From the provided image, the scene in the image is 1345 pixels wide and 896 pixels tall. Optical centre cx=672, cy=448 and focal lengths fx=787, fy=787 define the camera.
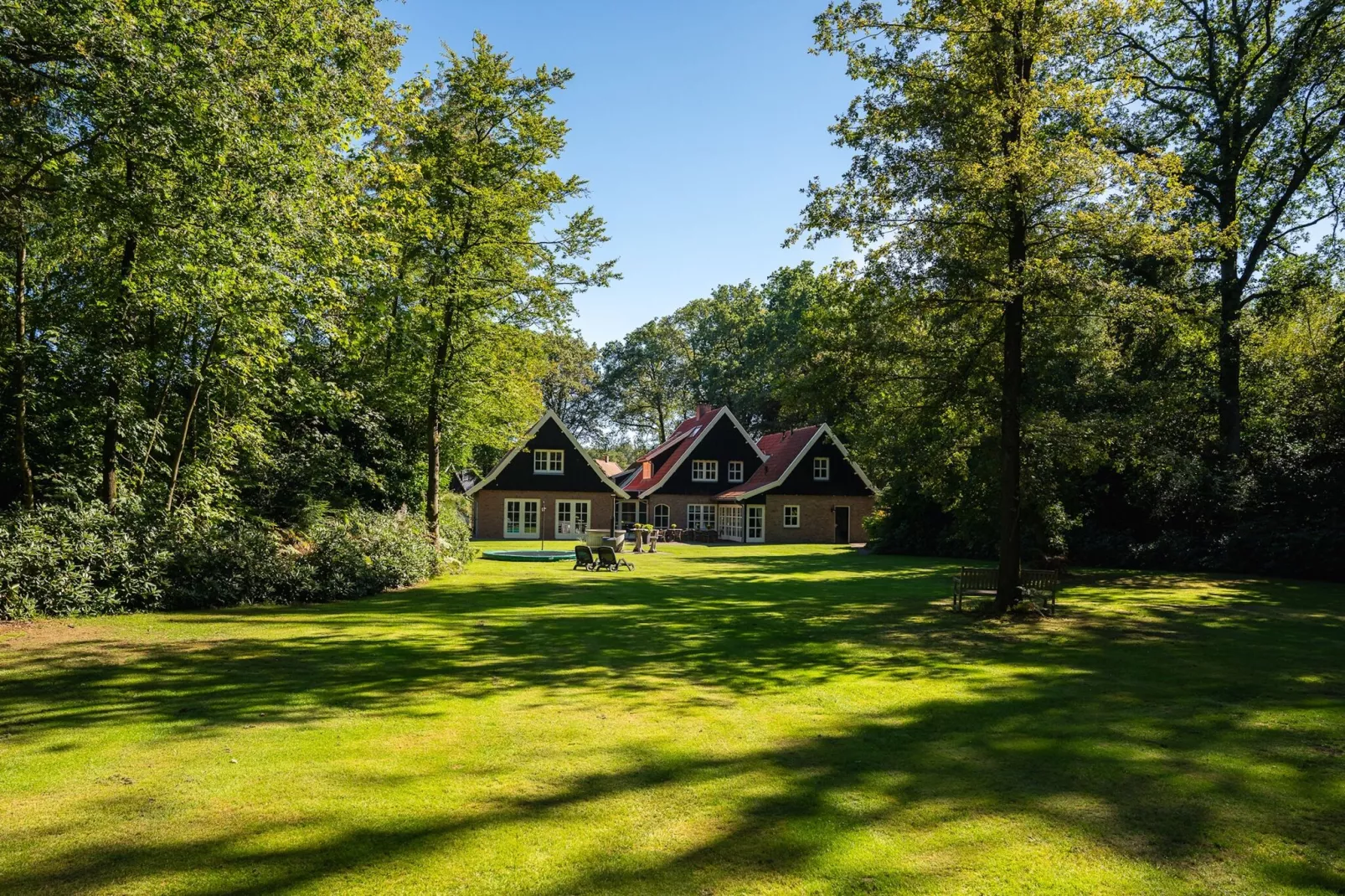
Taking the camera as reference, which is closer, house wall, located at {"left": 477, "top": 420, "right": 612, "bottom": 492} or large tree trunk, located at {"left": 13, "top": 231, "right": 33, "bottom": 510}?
large tree trunk, located at {"left": 13, "top": 231, "right": 33, "bottom": 510}

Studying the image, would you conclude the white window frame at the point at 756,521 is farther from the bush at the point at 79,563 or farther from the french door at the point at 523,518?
the bush at the point at 79,563

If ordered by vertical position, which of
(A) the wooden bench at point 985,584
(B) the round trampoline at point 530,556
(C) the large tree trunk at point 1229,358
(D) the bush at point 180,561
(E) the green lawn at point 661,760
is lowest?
(B) the round trampoline at point 530,556

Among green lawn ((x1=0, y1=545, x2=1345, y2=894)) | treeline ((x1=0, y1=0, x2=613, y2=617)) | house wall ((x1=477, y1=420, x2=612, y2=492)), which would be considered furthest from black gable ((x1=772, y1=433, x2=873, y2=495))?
green lawn ((x1=0, y1=545, x2=1345, y2=894))

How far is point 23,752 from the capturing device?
571 centimetres

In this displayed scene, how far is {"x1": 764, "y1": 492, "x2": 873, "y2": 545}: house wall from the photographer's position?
140ft

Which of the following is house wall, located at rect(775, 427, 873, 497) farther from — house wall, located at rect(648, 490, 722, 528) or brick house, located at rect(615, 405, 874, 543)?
house wall, located at rect(648, 490, 722, 528)

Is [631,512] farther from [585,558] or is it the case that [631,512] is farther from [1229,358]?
[1229,358]

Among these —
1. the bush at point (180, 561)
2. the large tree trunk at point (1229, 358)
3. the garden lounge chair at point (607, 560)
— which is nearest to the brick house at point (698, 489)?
the garden lounge chair at point (607, 560)

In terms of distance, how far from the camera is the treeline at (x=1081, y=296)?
12.9 metres

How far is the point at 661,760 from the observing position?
5945 millimetres

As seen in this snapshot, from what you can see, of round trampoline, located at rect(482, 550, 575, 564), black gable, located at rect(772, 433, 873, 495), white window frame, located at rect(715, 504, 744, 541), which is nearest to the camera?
round trampoline, located at rect(482, 550, 575, 564)

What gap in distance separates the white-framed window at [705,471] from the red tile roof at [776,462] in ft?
3.70

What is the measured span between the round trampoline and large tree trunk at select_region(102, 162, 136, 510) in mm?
13448

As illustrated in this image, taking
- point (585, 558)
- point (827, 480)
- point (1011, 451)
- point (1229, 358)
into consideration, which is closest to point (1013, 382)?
point (1011, 451)
